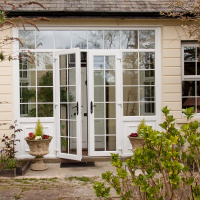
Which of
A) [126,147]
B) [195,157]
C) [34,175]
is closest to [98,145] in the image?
[126,147]

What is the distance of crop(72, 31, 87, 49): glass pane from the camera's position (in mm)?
5418

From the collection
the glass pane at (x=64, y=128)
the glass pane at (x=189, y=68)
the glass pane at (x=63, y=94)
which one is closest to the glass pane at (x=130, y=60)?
the glass pane at (x=189, y=68)

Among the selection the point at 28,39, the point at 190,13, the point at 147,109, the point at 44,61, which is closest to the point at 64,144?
the point at 44,61

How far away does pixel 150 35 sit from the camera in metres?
5.48

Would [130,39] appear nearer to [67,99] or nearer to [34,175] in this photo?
[67,99]

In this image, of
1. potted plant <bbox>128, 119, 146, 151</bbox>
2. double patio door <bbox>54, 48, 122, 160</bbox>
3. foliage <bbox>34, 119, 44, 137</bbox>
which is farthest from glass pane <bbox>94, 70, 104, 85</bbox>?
foliage <bbox>34, 119, 44, 137</bbox>

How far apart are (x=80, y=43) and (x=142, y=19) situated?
1479mm

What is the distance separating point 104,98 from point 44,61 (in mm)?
1564

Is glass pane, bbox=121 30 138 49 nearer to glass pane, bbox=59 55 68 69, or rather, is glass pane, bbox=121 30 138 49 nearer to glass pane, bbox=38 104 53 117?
glass pane, bbox=59 55 68 69

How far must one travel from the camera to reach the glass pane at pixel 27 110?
208 inches

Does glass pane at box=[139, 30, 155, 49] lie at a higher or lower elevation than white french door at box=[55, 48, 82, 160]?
higher

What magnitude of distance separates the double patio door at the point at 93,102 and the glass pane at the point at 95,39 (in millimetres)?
178

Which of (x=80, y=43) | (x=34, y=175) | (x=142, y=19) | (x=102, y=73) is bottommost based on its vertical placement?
(x=34, y=175)

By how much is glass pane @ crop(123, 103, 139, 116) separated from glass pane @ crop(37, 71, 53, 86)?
176 centimetres
